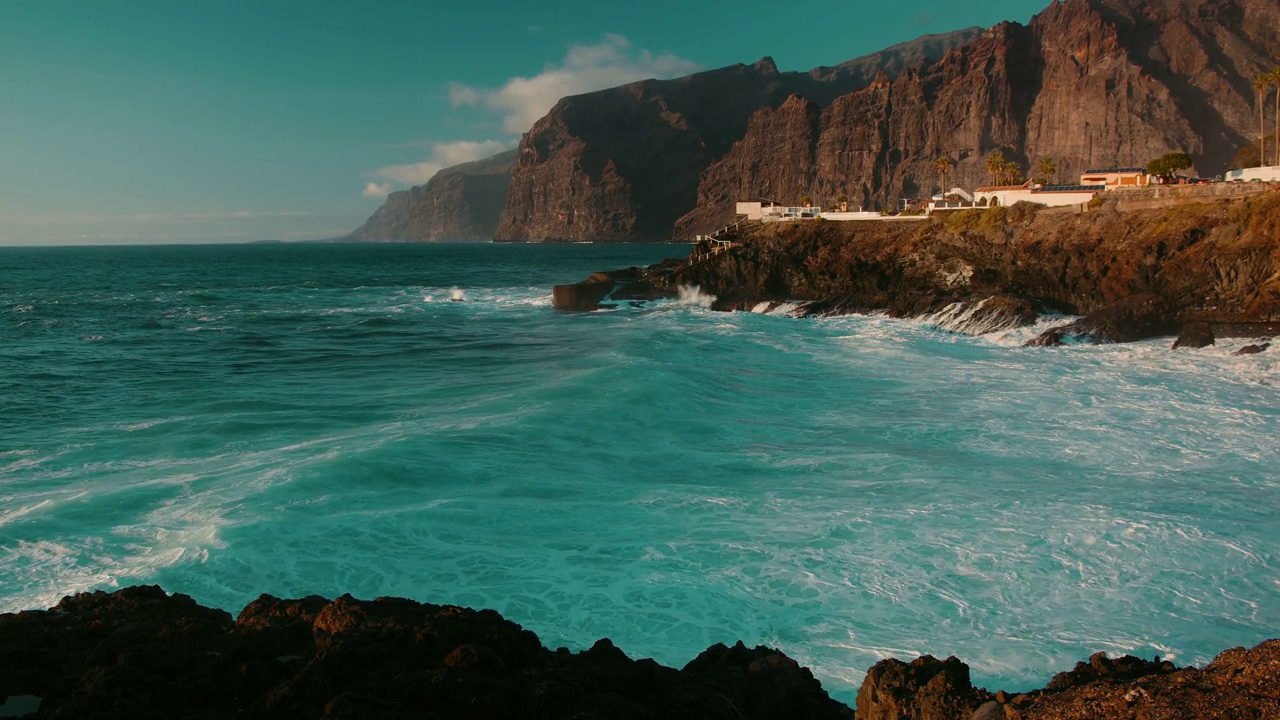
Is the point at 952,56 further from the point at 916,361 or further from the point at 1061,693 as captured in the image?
the point at 1061,693

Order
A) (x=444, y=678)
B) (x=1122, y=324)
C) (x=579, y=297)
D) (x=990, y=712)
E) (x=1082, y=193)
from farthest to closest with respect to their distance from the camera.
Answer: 1. (x=579, y=297)
2. (x=1082, y=193)
3. (x=1122, y=324)
4. (x=444, y=678)
5. (x=990, y=712)

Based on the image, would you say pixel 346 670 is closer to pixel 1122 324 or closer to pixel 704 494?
pixel 704 494

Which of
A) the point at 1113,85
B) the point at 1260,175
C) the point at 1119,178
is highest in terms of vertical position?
the point at 1113,85

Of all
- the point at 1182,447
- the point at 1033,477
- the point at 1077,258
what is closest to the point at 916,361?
the point at 1182,447

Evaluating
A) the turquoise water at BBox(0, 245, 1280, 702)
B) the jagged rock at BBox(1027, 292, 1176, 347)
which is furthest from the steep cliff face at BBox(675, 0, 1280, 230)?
the turquoise water at BBox(0, 245, 1280, 702)

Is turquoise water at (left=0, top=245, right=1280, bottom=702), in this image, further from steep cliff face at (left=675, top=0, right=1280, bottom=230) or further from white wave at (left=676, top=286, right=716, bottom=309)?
steep cliff face at (left=675, top=0, right=1280, bottom=230)

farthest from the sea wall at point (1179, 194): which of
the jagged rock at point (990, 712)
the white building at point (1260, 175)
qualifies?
the jagged rock at point (990, 712)

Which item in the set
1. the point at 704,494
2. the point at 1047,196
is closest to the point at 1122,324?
the point at 1047,196
